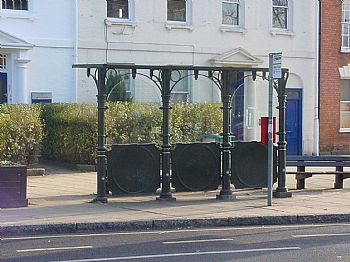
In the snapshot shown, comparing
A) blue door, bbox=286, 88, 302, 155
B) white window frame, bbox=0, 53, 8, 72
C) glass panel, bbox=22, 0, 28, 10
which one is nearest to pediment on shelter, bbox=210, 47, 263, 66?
blue door, bbox=286, 88, 302, 155

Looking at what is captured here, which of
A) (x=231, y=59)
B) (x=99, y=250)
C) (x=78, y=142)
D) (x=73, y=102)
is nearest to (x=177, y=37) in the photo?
(x=231, y=59)

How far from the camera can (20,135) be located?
1989cm

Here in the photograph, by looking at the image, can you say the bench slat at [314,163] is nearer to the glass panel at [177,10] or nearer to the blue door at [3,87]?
the blue door at [3,87]

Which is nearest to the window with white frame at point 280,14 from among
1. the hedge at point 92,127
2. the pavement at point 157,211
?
the hedge at point 92,127

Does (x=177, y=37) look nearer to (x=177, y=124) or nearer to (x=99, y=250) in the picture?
(x=177, y=124)

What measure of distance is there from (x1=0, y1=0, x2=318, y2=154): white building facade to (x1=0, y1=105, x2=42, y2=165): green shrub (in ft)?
9.09

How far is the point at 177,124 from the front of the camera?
22219mm

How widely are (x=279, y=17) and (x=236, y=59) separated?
2.98 meters

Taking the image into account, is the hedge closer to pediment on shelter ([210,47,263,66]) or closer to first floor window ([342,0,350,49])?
pediment on shelter ([210,47,263,66])

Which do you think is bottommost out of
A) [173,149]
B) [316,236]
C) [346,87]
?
[316,236]

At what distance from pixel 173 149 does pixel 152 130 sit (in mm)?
6473

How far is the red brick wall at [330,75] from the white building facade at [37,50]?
10485mm

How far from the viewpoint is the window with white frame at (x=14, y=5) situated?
22.7 metres

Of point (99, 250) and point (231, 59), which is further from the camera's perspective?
point (231, 59)
